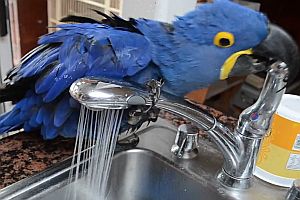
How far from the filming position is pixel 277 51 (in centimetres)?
53

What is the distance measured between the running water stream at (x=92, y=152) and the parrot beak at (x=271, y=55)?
0.20 meters

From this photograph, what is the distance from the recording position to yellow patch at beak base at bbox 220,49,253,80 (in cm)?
57

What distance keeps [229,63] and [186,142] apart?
0.49ft

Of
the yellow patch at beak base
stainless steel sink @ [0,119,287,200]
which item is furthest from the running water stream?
the yellow patch at beak base

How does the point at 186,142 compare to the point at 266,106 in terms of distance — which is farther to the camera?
the point at 186,142

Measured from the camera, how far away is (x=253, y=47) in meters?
0.56

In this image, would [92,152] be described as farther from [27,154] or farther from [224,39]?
[224,39]

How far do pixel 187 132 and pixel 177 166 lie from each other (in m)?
0.06

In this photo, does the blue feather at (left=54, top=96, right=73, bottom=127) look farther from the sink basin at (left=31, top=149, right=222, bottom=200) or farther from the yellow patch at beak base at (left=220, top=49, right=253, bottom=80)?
the yellow patch at beak base at (left=220, top=49, right=253, bottom=80)

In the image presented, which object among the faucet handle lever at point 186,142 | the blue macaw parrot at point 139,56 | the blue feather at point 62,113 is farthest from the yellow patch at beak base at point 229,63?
the blue feather at point 62,113

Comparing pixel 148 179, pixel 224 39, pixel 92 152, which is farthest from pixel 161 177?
pixel 224 39

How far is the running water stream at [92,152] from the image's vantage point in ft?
1.91

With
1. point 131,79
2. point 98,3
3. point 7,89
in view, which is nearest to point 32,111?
point 7,89

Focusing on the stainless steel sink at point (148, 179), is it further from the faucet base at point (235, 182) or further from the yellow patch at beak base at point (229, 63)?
the yellow patch at beak base at point (229, 63)
